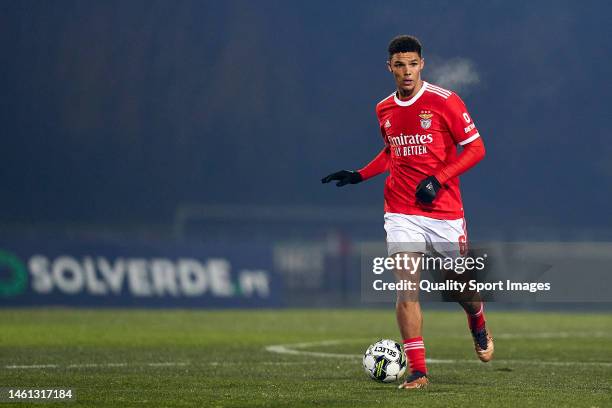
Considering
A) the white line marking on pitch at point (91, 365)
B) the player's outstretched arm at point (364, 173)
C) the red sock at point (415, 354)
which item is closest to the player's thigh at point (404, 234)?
the red sock at point (415, 354)

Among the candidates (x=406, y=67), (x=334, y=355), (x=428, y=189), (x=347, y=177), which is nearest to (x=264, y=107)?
(x=334, y=355)

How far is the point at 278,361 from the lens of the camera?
1073 centimetres

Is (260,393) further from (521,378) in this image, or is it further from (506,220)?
(506,220)

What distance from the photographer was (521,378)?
8875 millimetres

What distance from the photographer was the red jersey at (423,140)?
875 centimetres

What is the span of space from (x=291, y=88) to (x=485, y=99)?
25.8 feet

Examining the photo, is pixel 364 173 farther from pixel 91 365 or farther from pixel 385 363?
pixel 91 365

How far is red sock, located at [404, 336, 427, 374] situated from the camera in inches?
322

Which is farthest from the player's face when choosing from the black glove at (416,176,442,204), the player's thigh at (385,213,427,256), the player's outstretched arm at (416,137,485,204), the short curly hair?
the player's thigh at (385,213,427,256)

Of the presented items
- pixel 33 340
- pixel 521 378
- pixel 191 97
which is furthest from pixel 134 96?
pixel 521 378

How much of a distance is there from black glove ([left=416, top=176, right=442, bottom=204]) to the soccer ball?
0.98m

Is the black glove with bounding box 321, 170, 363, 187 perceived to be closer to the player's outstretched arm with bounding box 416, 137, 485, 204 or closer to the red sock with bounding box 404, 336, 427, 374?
the player's outstretched arm with bounding box 416, 137, 485, 204

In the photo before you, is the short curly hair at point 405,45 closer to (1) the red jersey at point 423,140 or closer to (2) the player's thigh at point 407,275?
(1) the red jersey at point 423,140

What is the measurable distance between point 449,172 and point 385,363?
1.32 meters
